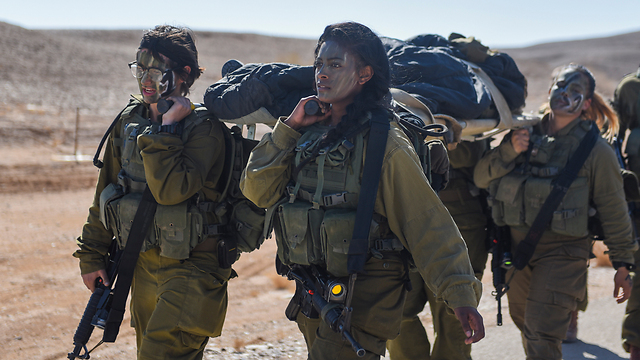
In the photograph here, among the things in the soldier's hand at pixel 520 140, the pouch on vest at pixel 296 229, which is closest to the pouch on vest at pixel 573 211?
the soldier's hand at pixel 520 140

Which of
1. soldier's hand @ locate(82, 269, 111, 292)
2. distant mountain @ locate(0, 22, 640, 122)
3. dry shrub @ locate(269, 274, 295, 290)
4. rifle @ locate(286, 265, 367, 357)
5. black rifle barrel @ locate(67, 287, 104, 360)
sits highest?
rifle @ locate(286, 265, 367, 357)

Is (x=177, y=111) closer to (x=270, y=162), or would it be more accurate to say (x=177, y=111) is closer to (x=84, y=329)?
(x=270, y=162)

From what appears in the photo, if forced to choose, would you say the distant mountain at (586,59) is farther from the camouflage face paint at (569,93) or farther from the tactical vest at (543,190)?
the tactical vest at (543,190)

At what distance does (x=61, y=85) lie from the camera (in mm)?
26672

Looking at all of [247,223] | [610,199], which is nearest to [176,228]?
[247,223]

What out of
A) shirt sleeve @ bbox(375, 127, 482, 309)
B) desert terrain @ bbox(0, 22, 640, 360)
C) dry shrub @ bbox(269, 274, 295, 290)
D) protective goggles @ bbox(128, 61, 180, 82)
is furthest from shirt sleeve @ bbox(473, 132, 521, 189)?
dry shrub @ bbox(269, 274, 295, 290)

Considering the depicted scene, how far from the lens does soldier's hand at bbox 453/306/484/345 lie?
2.30m

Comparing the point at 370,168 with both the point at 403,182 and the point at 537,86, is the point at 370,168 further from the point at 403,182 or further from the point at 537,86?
the point at 537,86

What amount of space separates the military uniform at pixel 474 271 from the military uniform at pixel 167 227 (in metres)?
1.59

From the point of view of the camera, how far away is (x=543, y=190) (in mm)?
4258

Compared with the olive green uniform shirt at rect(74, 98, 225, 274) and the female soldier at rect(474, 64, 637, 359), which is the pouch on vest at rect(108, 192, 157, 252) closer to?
the olive green uniform shirt at rect(74, 98, 225, 274)

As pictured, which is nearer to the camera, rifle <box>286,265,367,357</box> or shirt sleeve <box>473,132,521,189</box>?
rifle <box>286,265,367,357</box>

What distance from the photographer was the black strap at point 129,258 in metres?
3.35

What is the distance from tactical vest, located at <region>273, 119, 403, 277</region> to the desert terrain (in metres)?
2.40
